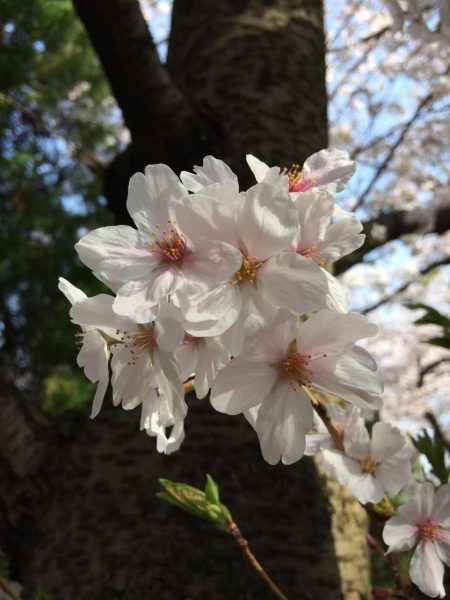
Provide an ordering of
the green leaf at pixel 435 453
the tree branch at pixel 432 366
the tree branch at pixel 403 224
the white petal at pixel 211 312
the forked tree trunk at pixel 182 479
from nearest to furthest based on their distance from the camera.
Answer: the white petal at pixel 211 312, the green leaf at pixel 435 453, the forked tree trunk at pixel 182 479, the tree branch at pixel 432 366, the tree branch at pixel 403 224

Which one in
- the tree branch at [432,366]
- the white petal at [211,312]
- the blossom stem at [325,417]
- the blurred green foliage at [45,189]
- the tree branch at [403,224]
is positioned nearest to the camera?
the white petal at [211,312]

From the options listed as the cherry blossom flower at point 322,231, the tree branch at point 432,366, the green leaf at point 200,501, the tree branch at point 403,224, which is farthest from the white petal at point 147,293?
the tree branch at point 403,224

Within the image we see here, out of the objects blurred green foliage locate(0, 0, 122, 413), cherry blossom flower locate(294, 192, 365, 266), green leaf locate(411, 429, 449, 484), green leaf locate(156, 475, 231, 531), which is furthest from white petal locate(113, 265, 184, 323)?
blurred green foliage locate(0, 0, 122, 413)

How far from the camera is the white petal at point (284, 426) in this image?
1.43 ft

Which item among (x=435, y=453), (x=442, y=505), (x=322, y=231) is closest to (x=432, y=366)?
(x=435, y=453)

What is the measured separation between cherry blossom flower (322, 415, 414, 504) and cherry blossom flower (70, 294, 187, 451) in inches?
7.6

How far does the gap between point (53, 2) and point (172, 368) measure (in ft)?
20.4

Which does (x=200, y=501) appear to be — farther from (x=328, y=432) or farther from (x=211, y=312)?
(x=211, y=312)

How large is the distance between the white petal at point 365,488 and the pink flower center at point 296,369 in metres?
0.16

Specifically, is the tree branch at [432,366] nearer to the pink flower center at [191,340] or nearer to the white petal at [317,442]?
the white petal at [317,442]

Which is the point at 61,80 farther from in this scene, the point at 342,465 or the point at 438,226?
the point at 342,465

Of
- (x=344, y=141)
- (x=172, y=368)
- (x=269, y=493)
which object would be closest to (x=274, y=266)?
(x=172, y=368)

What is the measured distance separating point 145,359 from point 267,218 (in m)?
0.18

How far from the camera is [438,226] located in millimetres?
2020
